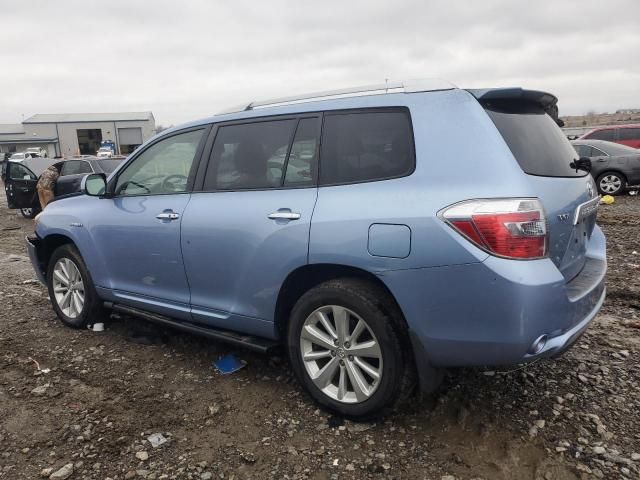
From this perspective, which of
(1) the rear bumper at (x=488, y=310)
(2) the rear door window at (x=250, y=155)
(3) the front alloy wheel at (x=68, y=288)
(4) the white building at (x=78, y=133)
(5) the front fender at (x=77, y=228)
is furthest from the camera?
(4) the white building at (x=78, y=133)

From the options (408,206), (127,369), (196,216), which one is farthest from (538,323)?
(127,369)

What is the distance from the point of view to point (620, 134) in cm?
1591

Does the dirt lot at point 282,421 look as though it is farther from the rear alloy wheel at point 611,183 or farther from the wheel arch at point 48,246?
the rear alloy wheel at point 611,183

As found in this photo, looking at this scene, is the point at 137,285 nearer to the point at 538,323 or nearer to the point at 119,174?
the point at 119,174

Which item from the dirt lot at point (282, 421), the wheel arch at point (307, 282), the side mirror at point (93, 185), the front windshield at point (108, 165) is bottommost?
the dirt lot at point (282, 421)

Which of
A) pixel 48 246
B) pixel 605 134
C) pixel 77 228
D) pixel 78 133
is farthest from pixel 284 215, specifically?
pixel 78 133

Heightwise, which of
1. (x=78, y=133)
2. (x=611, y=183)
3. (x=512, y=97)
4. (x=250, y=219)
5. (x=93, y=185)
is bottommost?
(x=611, y=183)

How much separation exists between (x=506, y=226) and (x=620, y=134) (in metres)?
16.3

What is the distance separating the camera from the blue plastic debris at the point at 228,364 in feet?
12.1

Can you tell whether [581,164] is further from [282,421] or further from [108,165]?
[108,165]

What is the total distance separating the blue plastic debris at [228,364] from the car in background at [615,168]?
11544 millimetres

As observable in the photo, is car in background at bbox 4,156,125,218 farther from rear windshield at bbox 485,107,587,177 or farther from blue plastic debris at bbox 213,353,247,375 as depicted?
rear windshield at bbox 485,107,587,177

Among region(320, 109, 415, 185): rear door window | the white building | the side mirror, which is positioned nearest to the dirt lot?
the side mirror

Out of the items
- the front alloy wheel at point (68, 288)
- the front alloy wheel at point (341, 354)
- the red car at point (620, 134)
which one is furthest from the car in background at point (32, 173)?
the red car at point (620, 134)
